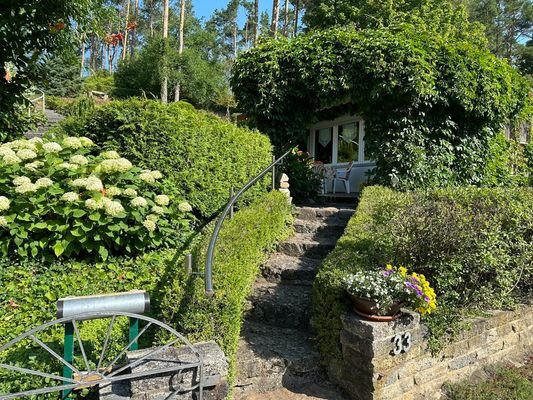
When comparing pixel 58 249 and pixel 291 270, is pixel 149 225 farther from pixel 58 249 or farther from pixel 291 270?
pixel 291 270

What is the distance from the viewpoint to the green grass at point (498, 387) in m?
3.14

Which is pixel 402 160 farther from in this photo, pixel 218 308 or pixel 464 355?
pixel 218 308

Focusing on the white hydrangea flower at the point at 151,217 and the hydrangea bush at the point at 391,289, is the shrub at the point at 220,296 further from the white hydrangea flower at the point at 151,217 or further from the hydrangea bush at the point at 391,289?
the hydrangea bush at the point at 391,289

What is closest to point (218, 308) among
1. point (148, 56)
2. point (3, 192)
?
point (3, 192)

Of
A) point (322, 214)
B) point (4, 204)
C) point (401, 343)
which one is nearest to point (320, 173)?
point (322, 214)

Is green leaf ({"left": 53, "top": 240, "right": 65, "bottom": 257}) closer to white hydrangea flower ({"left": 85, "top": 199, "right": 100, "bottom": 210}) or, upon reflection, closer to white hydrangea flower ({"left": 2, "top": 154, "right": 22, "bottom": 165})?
white hydrangea flower ({"left": 85, "top": 199, "right": 100, "bottom": 210})

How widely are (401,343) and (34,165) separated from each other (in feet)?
11.4

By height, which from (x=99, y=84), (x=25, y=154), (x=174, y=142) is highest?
(x=99, y=84)

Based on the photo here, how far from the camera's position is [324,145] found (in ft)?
31.9

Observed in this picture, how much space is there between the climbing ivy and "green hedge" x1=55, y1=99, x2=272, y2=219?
286 cm

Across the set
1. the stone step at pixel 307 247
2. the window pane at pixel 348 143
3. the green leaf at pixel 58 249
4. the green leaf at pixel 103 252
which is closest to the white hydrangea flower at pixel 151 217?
the green leaf at pixel 103 252

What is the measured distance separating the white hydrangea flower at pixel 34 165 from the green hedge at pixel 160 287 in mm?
864

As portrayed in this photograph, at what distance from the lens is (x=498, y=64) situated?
7.30 meters

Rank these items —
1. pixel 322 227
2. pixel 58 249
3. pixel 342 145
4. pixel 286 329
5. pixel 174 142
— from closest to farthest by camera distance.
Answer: pixel 58 249 < pixel 286 329 < pixel 174 142 < pixel 322 227 < pixel 342 145
